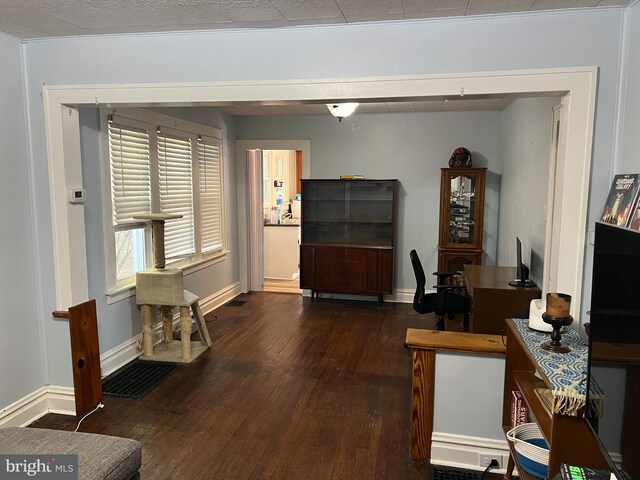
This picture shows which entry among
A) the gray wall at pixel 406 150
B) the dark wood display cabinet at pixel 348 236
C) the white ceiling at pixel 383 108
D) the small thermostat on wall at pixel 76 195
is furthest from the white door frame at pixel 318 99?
the gray wall at pixel 406 150

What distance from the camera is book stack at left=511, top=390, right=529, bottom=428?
2184mm

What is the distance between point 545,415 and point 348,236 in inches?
169

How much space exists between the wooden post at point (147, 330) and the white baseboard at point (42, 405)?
90 centimetres

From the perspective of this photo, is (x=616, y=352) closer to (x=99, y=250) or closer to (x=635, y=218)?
(x=635, y=218)

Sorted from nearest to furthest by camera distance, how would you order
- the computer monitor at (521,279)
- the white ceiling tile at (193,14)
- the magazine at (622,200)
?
the magazine at (622,200), the white ceiling tile at (193,14), the computer monitor at (521,279)

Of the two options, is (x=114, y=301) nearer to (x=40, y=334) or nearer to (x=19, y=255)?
(x=40, y=334)

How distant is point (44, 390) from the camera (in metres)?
3.14

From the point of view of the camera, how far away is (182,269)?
4664mm

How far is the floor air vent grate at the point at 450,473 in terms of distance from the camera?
2.43 m

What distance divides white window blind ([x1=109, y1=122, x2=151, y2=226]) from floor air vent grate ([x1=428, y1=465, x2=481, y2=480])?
2925 millimetres

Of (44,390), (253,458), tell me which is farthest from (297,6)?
(44,390)

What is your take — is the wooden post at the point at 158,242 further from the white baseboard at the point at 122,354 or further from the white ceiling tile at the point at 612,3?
the white ceiling tile at the point at 612,3

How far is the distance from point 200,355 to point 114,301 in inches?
34.5

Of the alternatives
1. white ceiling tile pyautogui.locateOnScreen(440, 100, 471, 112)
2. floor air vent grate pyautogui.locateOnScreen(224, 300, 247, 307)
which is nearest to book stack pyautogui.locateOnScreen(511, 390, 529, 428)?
white ceiling tile pyautogui.locateOnScreen(440, 100, 471, 112)
